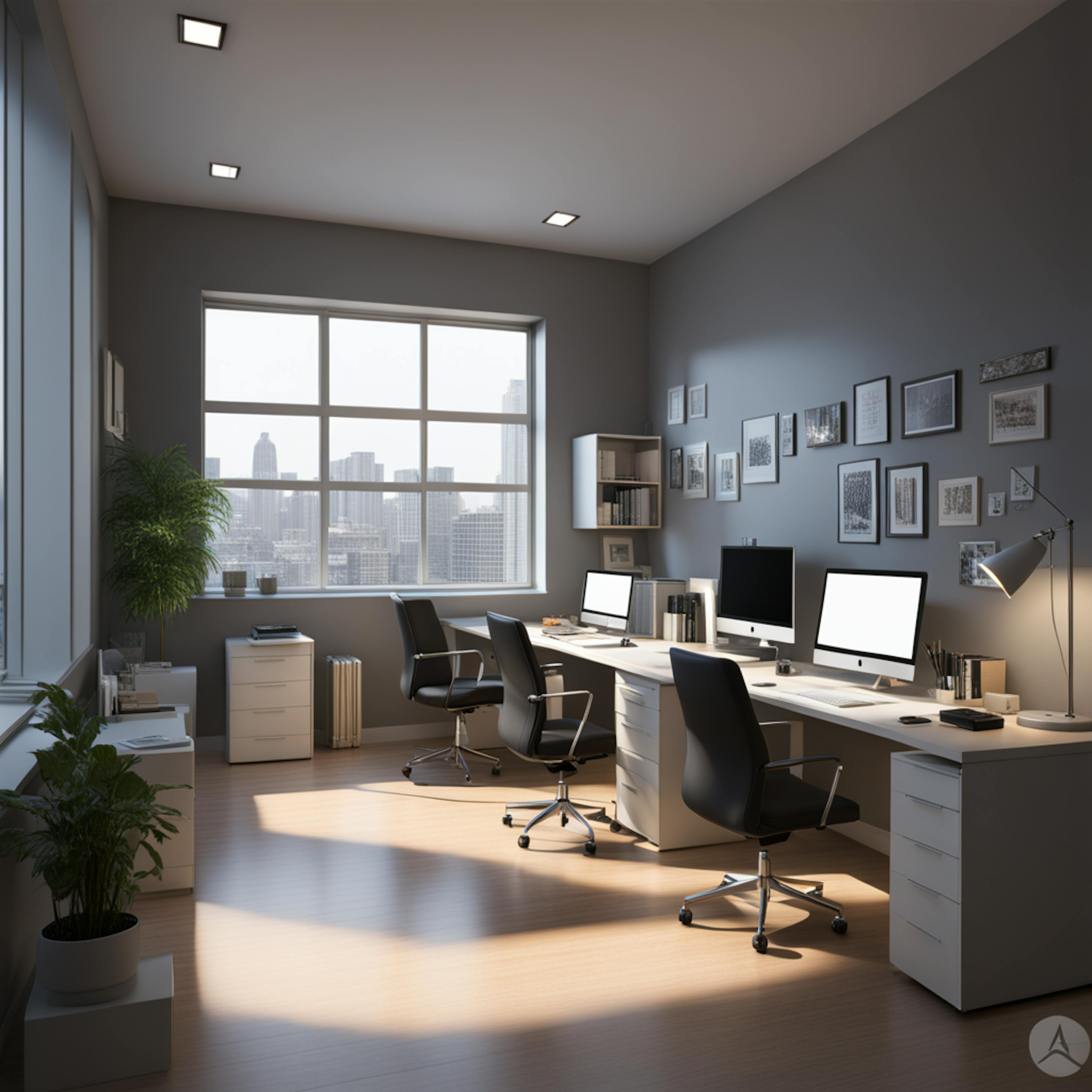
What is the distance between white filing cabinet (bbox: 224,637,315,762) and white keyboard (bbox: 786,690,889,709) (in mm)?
3219

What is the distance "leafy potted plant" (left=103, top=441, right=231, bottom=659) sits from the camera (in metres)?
5.09

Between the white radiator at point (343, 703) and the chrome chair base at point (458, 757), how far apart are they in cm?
51

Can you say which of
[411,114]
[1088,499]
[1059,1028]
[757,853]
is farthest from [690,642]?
[411,114]

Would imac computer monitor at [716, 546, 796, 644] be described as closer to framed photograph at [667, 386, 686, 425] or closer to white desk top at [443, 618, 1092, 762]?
white desk top at [443, 618, 1092, 762]

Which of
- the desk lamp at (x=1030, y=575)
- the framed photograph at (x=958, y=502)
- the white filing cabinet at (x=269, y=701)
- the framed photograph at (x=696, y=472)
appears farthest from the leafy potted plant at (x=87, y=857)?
the framed photograph at (x=696, y=472)

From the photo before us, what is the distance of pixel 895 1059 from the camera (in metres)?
2.32

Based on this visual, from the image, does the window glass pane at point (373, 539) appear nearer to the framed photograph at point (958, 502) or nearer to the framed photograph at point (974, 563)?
the framed photograph at point (958, 502)

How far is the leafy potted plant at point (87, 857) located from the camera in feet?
7.18

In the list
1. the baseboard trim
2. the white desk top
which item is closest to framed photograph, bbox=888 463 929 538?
the white desk top

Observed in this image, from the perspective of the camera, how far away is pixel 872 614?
3639 millimetres

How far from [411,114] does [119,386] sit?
8.00ft

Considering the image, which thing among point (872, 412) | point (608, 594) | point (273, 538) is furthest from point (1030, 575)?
point (273, 538)

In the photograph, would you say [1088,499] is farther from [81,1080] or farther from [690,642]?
[81,1080]

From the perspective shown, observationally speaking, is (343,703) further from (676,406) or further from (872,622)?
(872,622)
